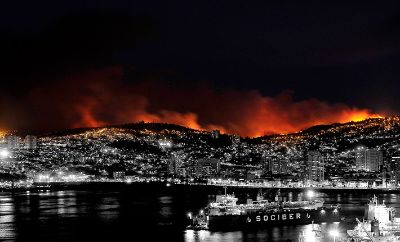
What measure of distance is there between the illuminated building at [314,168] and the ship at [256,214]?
98.6 meters

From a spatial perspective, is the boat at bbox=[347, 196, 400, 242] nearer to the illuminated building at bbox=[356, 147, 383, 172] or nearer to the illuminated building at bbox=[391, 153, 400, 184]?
the illuminated building at bbox=[391, 153, 400, 184]

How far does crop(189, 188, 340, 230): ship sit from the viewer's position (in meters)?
57.2

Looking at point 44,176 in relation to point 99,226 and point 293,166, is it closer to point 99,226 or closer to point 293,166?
point 293,166

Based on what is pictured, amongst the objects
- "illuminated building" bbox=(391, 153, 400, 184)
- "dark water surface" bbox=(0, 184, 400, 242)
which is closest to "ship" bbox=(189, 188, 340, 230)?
"dark water surface" bbox=(0, 184, 400, 242)

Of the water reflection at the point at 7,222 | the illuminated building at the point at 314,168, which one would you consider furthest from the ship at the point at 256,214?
the illuminated building at the point at 314,168

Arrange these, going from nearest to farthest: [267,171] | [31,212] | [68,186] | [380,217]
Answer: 1. [380,217]
2. [31,212]
3. [68,186]
4. [267,171]

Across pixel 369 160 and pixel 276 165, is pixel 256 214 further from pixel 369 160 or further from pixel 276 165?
pixel 276 165

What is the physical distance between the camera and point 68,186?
17738 centimetres

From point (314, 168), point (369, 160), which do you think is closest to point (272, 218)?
point (314, 168)

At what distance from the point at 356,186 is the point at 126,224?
92.2 meters

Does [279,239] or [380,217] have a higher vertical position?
[380,217]

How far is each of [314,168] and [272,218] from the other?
359ft

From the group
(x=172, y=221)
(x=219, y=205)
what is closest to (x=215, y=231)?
(x=219, y=205)

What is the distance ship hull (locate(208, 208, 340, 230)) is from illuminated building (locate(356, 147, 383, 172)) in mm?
117598
